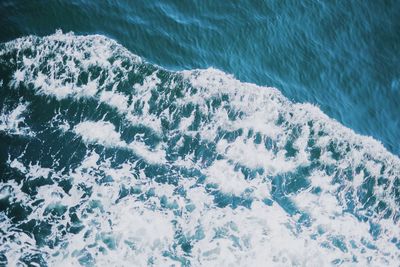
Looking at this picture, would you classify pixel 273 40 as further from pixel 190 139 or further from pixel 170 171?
pixel 170 171

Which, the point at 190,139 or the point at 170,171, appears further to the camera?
the point at 190,139

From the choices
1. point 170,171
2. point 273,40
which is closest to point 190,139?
point 170,171

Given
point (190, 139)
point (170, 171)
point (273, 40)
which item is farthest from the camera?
point (273, 40)

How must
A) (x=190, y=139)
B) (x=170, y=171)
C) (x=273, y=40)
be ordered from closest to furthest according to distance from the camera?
(x=170, y=171)
(x=190, y=139)
(x=273, y=40)

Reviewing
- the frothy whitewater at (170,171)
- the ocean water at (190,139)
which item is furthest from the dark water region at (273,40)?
the frothy whitewater at (170,171)

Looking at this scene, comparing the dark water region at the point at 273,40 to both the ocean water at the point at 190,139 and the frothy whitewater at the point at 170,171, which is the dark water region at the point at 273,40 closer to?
the ocean water at the point at 190,139

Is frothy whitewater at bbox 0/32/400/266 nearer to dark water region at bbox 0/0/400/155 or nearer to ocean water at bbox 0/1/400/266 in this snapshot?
ocean water at bbox 0/1/400/266

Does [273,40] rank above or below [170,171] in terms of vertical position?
above
